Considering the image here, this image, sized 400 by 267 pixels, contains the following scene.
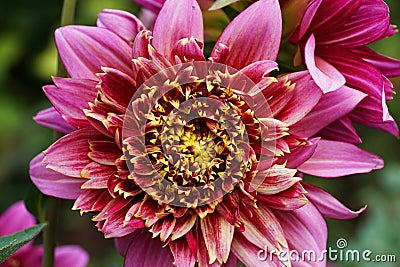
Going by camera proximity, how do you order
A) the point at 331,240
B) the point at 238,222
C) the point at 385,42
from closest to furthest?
the point at 238,222
the point at 331,240
the point at 385,42

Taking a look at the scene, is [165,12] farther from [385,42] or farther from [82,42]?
[385,42]

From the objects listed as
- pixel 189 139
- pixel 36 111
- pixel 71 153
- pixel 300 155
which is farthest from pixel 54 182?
pixel 36 111

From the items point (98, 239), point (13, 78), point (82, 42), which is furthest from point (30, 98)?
point (82, 42)

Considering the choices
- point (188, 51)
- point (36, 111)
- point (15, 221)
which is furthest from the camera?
point (36, 111)

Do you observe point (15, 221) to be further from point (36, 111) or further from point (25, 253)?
point (36, 111)

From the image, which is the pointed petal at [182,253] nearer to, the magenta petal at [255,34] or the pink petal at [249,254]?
the pink petal at [249,254]

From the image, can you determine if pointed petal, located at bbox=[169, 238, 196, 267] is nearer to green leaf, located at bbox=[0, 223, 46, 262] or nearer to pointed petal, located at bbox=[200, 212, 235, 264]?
pointed petal, located at bbox=[200, 212, 235, 264]

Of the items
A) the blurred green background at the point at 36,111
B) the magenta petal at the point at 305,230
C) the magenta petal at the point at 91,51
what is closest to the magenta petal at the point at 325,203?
the magenta petal at the point at 305,230
